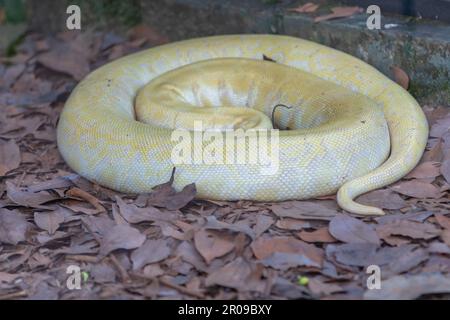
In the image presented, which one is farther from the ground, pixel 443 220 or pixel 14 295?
pixel 443 220

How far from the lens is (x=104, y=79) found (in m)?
6.39

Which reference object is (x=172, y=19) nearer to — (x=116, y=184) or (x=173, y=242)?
(x=116, y=184)

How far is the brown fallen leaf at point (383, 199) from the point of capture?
485cm

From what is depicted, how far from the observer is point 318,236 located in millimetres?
4508

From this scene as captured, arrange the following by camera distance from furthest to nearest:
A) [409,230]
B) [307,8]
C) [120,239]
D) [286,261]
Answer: [307,8], [120,239], [409,230], [286,261]

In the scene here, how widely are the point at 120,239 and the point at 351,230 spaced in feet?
4.67

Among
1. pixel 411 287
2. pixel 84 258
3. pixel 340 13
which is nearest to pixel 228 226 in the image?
pixel 84 258

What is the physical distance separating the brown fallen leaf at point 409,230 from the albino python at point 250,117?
181mm

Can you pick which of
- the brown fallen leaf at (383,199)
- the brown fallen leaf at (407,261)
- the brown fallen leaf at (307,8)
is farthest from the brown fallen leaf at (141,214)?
the brown fallen leaf at (307,8)

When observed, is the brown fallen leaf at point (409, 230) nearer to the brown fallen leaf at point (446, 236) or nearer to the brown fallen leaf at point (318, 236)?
the brown fallen leaf at point (446, 236)

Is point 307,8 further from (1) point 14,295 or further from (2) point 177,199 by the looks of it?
(1) point 14,295

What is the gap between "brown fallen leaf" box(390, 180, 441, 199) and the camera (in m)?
4.99

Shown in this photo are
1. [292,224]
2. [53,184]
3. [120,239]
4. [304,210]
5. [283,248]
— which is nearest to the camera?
[283,248]

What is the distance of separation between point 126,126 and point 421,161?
2.19 meters
